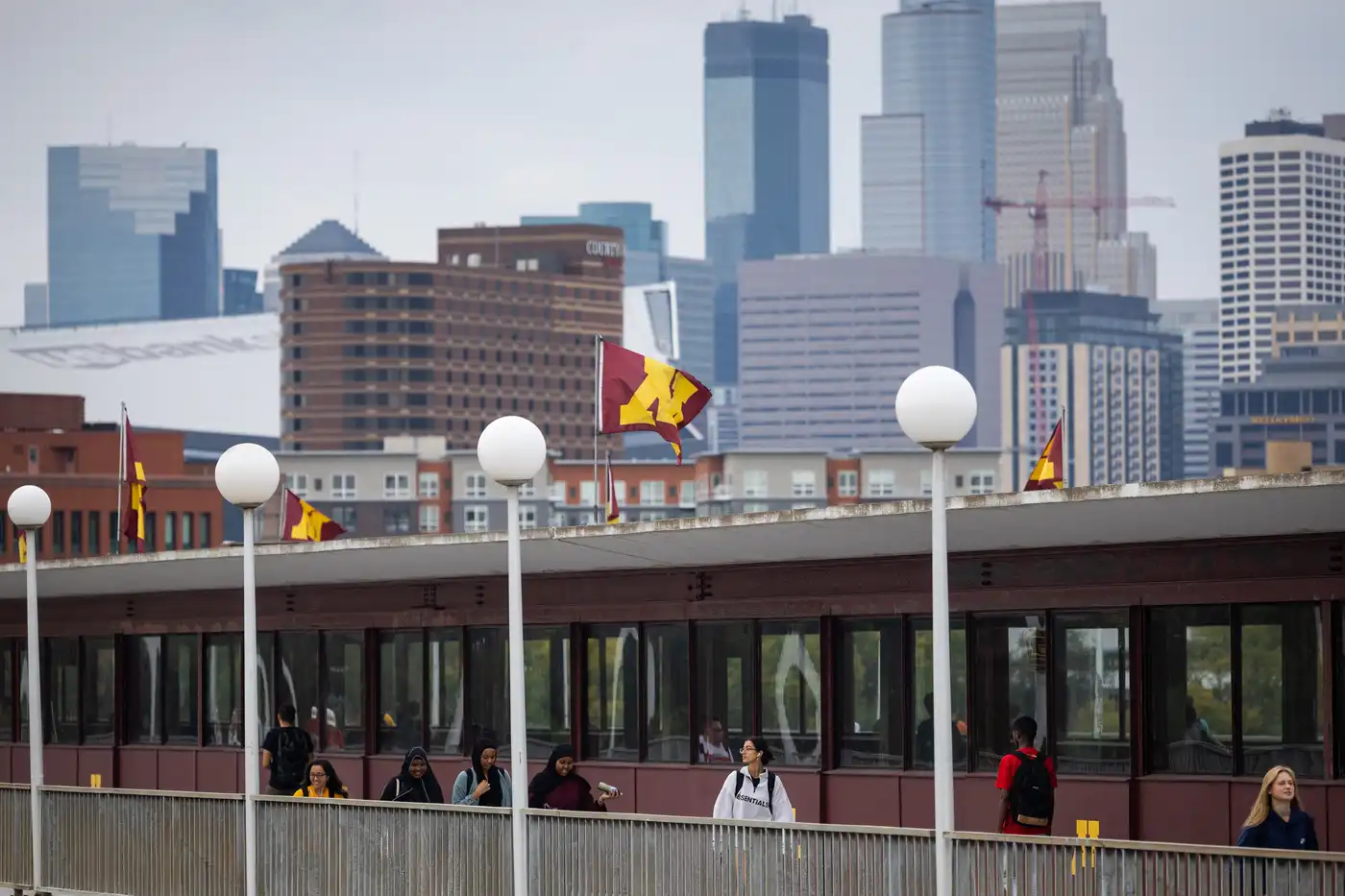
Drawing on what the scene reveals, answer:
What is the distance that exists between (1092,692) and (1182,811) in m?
1.36

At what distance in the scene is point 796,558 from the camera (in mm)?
21219

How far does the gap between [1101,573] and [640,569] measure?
5485 mm

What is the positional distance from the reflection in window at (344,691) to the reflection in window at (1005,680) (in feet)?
29.7

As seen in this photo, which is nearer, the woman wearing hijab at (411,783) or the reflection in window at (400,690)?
the woman wearing hijab at (411,783)

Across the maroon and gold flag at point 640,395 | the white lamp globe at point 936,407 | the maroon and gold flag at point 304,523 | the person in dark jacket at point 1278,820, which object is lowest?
the person in dark jacket at point 1278,820

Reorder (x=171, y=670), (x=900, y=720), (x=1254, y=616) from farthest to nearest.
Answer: (x=171, y=670) → (x=900, y=720) → (x=1254, y=616)

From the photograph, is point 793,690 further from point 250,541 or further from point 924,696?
point 250,541

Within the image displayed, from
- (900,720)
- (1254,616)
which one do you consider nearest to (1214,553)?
(1254,616)

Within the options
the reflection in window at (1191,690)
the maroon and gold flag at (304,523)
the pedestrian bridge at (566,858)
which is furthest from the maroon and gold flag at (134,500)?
the reflection in window at (1191,690)

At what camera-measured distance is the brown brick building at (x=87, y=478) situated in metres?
132

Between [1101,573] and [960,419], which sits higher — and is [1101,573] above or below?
below

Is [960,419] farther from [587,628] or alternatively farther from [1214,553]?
[587,628]

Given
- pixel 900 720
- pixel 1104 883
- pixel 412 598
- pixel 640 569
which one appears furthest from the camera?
pixel 412 598

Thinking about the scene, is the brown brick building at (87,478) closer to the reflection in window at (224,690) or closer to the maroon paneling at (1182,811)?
the reflection in window at (224,690)
